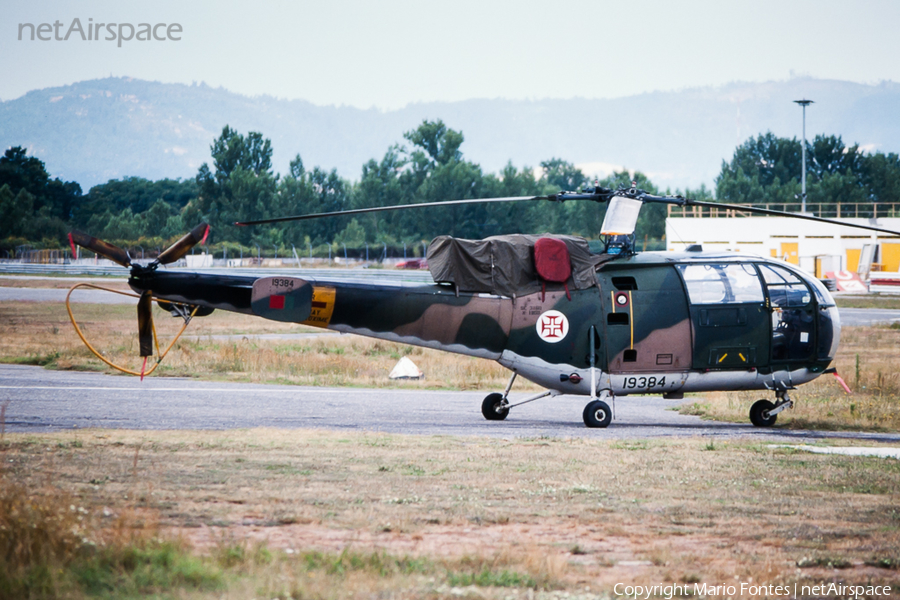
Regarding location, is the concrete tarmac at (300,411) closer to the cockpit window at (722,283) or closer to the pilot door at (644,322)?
the pilot door at (644,322)

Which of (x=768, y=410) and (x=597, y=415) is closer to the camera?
(x=597, y=415)

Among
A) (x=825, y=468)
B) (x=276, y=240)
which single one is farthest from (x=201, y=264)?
(x=825, y=468)

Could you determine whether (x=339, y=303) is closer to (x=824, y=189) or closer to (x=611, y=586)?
(x=611, y=586)

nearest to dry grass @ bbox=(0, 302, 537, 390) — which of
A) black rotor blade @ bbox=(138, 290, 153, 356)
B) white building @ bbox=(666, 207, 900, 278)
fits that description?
black rotor blade @ bbox=(138, 290, 153, 356)

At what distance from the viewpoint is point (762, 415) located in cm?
1792

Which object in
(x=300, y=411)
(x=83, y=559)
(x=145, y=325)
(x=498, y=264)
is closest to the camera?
(x=83, y=559)

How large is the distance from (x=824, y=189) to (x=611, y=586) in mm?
147922

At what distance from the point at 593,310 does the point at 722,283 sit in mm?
2782

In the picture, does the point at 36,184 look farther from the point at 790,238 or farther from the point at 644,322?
the point at 644,322

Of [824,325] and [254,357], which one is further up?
[824,325]

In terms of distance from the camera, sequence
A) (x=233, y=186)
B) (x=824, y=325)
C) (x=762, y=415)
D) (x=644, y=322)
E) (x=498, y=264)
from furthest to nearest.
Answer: (x=233, y=186) → (x=762, y=415) → (x=824, y=325) → (x=644, y=322) → (x=498, y=264)

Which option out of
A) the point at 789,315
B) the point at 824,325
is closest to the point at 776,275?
the point at 789,315

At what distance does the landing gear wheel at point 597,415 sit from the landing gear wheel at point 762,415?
3533 mm

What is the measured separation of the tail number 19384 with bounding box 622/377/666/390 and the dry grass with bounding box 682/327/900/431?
10.6 ft
